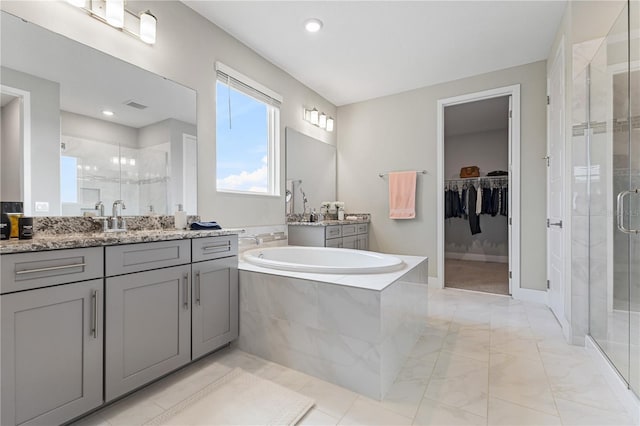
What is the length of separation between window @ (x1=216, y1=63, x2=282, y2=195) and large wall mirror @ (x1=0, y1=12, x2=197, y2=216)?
0.36 m

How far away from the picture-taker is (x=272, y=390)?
1586mm

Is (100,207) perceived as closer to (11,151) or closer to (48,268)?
(11,151)

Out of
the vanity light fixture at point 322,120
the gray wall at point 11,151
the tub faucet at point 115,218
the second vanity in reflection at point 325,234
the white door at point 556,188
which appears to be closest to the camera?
the gray wall at point 11,151

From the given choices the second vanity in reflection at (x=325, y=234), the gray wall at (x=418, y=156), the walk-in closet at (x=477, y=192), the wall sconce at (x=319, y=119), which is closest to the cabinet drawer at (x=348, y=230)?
the second vanity in reflection at (x=325, y=234)

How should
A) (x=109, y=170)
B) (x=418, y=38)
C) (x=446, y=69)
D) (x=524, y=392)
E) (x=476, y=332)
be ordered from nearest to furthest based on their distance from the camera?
(x=524, y=392), (x=109, y=170), (x=476, y=332), (x=418, y=38), (x=446, y=69)

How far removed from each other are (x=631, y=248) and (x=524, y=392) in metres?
1.06

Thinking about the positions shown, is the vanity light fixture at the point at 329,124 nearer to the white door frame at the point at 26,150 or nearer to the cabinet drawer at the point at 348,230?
the cabinet drawer at the point at 348,230

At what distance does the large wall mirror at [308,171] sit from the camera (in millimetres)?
3467

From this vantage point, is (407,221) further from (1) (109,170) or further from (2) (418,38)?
(1) (109,170)

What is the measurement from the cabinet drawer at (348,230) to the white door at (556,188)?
6.52 ft

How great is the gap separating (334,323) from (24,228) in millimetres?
1555

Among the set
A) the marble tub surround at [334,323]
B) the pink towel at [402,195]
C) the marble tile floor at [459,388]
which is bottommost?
the marble tile floor at [459,388]

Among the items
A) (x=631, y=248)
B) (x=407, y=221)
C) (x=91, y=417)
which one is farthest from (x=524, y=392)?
(x=407, y=221)

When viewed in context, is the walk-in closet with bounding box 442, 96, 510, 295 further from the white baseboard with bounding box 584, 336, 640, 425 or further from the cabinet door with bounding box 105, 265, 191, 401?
the cabinet door with bounding box 105, 265, 191, 401
